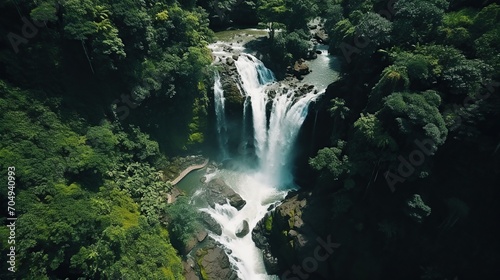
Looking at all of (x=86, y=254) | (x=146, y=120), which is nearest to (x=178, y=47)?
(x=146, y=120)

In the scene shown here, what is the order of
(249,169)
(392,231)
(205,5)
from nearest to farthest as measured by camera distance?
(392,231), (249,169), (205,5)

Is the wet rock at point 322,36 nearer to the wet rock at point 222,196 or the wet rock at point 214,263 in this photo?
the wet rock at point 222,196

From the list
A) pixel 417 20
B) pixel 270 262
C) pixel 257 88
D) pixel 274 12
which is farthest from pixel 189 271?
pixel 274 12

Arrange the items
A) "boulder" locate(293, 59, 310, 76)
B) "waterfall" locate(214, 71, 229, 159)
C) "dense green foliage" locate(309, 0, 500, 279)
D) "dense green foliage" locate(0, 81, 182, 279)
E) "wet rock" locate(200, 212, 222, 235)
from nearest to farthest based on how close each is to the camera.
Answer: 1. "dense green foliage" locate(0, 81, 182, 279)
2. "dense green foliage" locate(309, 0, 500, 279)
3. "wet rock" locate(200, 212, 222, 235)
4. "waterfall" locate(214, 71, 229, 159)
5. "boulder" locate(293, 59, 310, 76)

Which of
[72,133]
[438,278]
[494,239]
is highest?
[72,133]

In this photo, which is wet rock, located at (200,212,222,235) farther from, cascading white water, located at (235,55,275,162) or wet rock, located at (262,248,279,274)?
cascading white water, located at (235,55,275,162)

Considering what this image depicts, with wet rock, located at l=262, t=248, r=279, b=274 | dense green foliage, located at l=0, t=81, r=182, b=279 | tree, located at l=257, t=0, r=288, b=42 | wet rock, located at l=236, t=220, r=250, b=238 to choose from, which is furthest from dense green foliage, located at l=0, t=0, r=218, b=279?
tree, located at l=257, t=0, r=288, b=42

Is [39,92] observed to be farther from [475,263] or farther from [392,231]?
[475,263]
